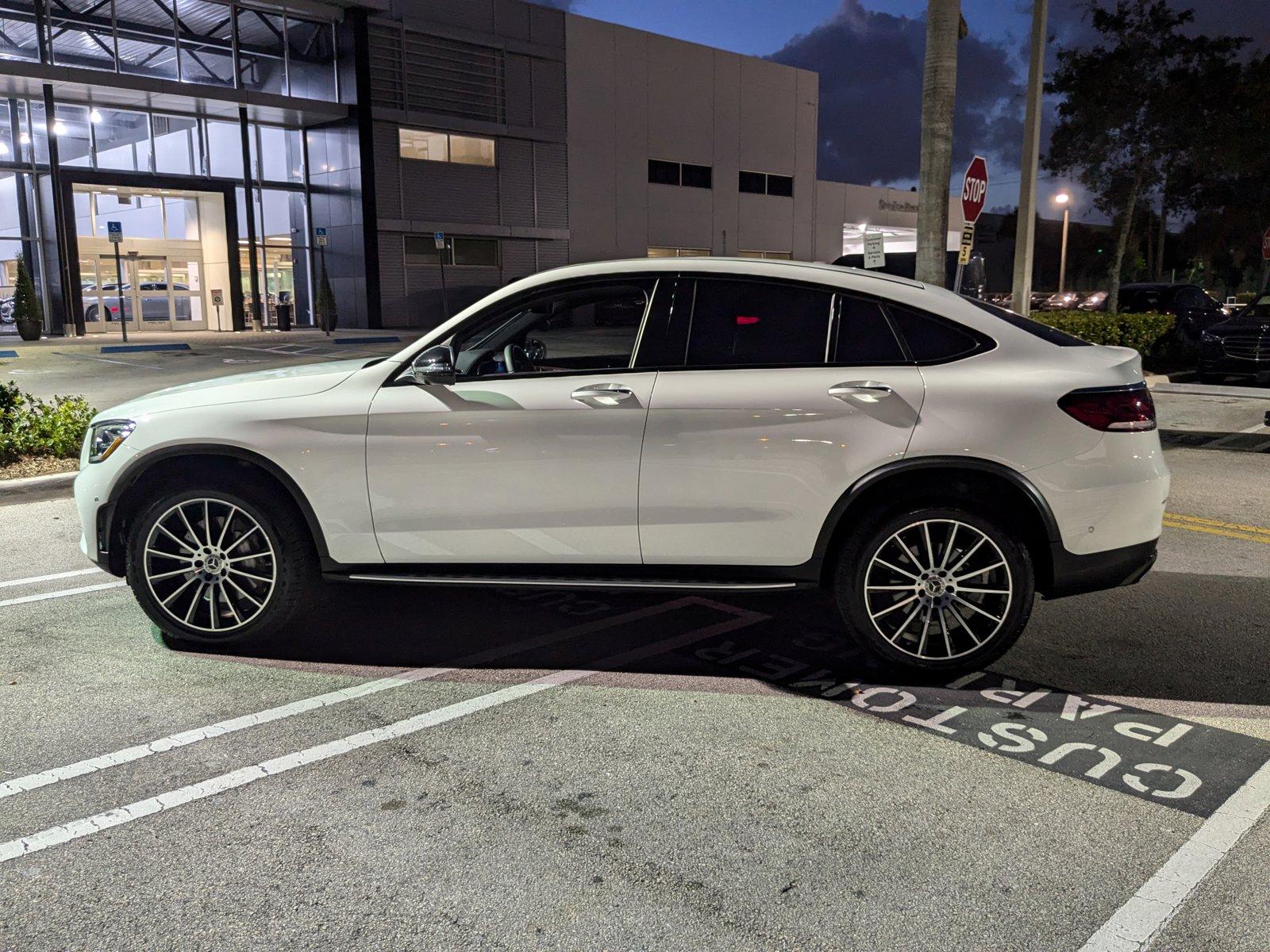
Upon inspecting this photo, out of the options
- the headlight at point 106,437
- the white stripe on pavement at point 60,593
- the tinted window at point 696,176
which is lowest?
the white stripe on pavement at point 60,593

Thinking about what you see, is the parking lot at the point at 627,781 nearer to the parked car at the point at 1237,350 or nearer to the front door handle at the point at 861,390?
the front door handle at the point at 861,390

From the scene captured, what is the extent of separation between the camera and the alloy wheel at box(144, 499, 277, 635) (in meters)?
4.86

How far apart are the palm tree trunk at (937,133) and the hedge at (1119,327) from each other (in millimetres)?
4796

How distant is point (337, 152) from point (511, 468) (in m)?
32.5

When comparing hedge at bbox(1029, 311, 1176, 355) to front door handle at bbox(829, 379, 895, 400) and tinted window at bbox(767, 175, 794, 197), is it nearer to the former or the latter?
front door handle at bbox(829, 379, 895, 400)

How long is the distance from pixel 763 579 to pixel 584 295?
1519 millimetres

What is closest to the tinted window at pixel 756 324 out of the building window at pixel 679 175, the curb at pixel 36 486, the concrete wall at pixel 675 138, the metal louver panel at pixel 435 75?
the curb at pixel 36 486

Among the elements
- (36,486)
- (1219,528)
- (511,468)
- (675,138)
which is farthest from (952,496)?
(675,138)

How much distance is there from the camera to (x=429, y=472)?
466 centimetres

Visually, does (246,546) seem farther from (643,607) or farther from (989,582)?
(989,582)

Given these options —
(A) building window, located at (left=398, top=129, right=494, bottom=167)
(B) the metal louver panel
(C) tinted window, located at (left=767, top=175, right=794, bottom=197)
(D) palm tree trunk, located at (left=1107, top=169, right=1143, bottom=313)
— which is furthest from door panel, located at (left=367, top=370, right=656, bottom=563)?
(C) tinted window, located at (left=767, top=175, right=794, bottom=197)

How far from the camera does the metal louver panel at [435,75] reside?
110 feet

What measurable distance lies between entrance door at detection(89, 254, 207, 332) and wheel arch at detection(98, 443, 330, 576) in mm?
28838

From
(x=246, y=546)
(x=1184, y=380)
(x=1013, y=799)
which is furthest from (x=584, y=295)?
(x=1184, y=380)
